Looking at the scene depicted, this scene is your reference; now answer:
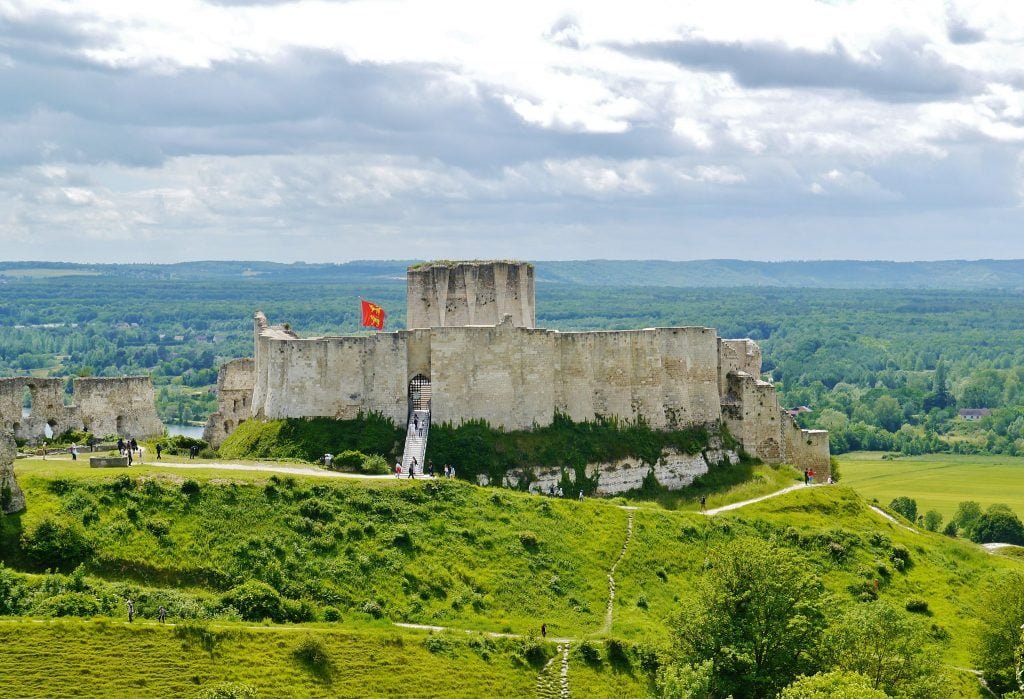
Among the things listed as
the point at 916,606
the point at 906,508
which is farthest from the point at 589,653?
the point at 906,508

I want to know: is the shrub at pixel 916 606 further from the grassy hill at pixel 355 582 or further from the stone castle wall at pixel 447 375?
the stone castle wall at pixel 447 375

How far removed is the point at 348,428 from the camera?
78500 millimetres

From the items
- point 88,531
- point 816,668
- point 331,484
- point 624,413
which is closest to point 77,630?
point 88,531

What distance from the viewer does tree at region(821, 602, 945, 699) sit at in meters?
57.3

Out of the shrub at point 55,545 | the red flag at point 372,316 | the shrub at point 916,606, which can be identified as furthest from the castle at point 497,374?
the shrub at point 55,545

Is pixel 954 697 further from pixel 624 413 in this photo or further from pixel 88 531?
pixel 88 531

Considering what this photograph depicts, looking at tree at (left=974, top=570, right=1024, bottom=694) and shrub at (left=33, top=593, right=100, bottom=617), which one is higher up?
shrub at (left=33, top=593, right=100, bottom=617)

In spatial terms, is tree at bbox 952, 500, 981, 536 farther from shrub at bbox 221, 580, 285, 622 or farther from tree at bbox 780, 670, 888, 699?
shrub at bbox 221, 580, 285, 622

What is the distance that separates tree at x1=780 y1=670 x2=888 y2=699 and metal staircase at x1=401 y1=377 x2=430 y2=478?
26.8 m

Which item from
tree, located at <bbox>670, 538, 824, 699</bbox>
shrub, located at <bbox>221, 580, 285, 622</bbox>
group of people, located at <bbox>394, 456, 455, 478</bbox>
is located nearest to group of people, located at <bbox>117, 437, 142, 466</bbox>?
group of people, located at <bbox>394, 456, 455, 478</bbox>

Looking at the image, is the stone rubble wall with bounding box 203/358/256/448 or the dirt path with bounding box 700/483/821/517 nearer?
the dirt path with bounding box 700/483/821/517

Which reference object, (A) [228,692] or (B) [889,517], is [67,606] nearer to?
(A) [228,692]

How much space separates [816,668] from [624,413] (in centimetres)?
3165

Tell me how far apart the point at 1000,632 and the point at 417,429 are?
1196 inches
